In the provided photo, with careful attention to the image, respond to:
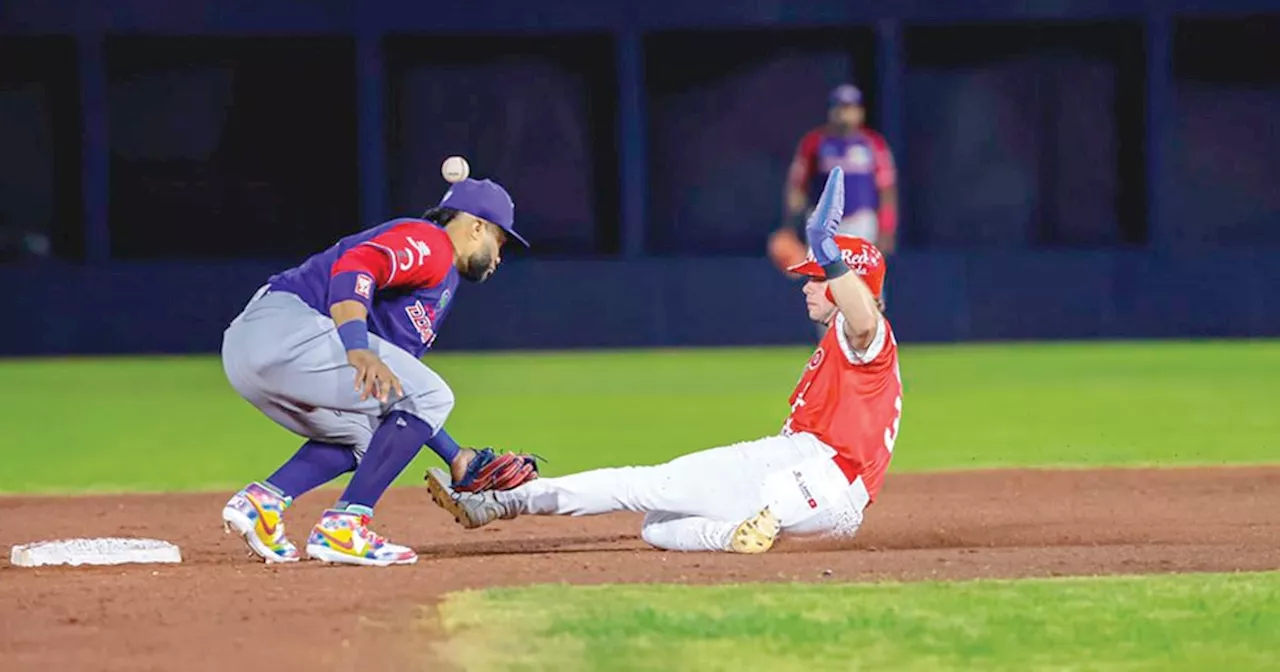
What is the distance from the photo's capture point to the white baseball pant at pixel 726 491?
769cm

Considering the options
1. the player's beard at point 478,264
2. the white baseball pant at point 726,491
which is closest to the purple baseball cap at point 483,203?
the player's beard at point 478,264

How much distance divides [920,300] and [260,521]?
1408 centimetres

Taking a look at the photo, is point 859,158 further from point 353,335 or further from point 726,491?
point 353,335

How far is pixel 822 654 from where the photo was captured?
5.67 meters

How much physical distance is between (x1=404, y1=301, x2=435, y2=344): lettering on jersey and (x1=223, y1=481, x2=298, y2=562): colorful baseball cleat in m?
0.72

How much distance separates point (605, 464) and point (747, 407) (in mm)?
3196

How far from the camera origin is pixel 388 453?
7.46m

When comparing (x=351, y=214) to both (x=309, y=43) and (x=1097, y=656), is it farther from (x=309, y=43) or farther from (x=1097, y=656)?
(x=1097, y=656)

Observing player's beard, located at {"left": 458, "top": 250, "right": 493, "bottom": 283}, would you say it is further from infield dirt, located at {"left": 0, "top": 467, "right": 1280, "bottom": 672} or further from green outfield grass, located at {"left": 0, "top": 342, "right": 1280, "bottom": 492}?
green outfield grass, located at {"left": 0, "top": 342, "right": 1280, "bottom": 492}

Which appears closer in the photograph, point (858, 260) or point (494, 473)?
point (858, 260)

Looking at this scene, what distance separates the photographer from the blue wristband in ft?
23.3

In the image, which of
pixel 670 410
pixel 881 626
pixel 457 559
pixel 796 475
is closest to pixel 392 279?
pixel 457 559

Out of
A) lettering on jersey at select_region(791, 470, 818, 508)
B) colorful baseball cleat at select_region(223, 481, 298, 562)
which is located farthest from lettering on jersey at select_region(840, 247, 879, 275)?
colorful baseball cleat at select_region(223, 481, 298, 562)

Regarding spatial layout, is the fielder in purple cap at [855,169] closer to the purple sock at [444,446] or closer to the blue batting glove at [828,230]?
the purple sock at [444,446]
